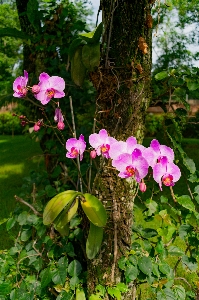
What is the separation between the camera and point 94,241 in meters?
1.71

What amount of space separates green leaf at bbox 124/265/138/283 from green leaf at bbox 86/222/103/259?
17 cm

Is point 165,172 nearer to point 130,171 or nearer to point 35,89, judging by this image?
point 130,171

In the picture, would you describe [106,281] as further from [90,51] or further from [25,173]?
[25,173]

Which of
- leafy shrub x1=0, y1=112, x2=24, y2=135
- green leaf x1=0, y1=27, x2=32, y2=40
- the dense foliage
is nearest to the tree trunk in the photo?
the dense foliage

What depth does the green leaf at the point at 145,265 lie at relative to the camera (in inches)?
70.2

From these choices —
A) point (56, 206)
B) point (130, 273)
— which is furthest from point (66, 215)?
point (130, 273)

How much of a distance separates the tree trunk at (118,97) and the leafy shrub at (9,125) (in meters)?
16.8

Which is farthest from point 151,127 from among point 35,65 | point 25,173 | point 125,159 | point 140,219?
point 125,159

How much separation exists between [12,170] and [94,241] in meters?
6.25

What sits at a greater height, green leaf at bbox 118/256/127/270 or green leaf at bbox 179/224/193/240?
green leaf at bbox 179/224/193/240

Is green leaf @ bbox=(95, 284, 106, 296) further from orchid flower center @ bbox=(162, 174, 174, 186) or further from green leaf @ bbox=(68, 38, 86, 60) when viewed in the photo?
green leaf @ bbox=(68, 38, 86, 60)

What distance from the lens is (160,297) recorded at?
1.83 m

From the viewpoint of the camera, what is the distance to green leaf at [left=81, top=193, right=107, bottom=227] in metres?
1.63

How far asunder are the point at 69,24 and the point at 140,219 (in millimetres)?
2062
